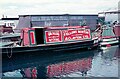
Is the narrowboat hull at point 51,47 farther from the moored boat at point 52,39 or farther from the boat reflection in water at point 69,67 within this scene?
the boat reflection in water at point 69,67

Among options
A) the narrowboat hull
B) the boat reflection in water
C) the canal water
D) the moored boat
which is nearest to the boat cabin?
Result: the moored boat

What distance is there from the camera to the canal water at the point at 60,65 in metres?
19.7

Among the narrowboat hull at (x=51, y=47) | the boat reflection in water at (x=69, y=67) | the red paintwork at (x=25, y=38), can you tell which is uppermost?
the red paintwork at (x=25, y=38)

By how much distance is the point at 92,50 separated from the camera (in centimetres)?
3206

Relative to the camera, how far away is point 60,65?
23.3 metres

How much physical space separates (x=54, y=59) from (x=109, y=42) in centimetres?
1226

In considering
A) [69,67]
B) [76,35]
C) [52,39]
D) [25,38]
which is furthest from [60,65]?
[76,35]

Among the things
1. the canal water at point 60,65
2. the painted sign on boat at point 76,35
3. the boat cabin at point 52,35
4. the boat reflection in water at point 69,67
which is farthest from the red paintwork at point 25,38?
the boat reflection in water at point 69,67

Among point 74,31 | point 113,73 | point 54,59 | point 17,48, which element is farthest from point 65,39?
point 113,73

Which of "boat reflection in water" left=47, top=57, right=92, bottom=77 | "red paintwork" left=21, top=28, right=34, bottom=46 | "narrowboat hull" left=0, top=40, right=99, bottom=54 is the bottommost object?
"boat reflection in water" left=47, top=57, right=92, bottom=77

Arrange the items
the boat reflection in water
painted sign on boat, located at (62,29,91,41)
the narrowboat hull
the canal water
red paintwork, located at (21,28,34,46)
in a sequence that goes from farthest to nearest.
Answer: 1. painted sign on boat, located at (62,29,91,41)
2. red paintwork, located at (21,28,34,46)
3. the narrowboat hull
4. the boat reflection in water
5. the canal water

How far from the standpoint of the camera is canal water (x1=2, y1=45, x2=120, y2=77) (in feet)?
64.5

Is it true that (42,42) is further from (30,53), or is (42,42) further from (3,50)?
(3,50)

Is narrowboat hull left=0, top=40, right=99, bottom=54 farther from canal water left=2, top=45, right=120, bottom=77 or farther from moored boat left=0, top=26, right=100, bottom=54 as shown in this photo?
canal water left=2, top=45, right=120, bottom=77
